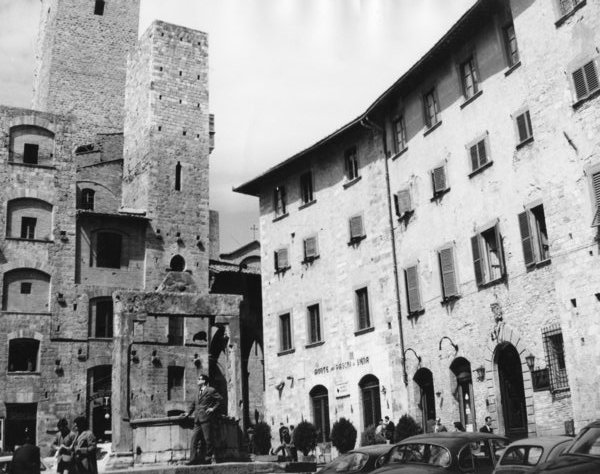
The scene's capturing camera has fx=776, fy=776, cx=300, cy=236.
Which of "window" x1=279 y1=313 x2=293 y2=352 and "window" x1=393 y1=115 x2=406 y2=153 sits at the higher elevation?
"window" x1=393 y1=115 x2=406 y2=153

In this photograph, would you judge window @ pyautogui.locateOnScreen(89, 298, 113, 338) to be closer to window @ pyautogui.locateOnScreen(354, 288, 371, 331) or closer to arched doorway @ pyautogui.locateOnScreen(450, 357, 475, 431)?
window @ pyautogui.locateOnScreen(354, 288, 371, 331)

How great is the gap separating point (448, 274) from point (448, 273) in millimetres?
30

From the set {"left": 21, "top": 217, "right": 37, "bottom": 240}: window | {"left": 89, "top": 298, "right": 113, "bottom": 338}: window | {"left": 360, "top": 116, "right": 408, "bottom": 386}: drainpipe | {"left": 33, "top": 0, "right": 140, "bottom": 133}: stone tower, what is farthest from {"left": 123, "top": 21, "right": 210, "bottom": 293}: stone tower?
{"left": 360, "top": 116, "right": 408, "bottom": 386}: drainpipe

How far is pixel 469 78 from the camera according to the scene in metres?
23.5

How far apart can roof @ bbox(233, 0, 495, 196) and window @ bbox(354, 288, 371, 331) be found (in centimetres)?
608

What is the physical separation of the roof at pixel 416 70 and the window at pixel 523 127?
335 cm

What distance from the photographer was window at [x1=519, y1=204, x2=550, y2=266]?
19.6 m

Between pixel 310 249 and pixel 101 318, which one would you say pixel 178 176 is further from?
pixel 310 249

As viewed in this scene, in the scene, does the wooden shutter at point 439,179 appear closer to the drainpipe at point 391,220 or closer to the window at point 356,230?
the drainpipe at point 391,220

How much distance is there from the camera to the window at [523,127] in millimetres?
20455

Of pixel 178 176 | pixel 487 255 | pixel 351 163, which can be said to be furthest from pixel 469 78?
pixel 178 176

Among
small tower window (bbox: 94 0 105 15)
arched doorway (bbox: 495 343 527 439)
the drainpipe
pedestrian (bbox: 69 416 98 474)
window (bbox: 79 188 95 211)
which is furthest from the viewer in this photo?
small tower window (bbox: 94 0 105 15)

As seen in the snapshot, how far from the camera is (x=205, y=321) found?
37.0 metres

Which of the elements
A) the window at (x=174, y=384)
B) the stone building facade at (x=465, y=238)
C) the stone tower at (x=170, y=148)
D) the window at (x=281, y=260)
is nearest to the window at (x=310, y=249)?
the stone building facade at (x=465, y=238)
